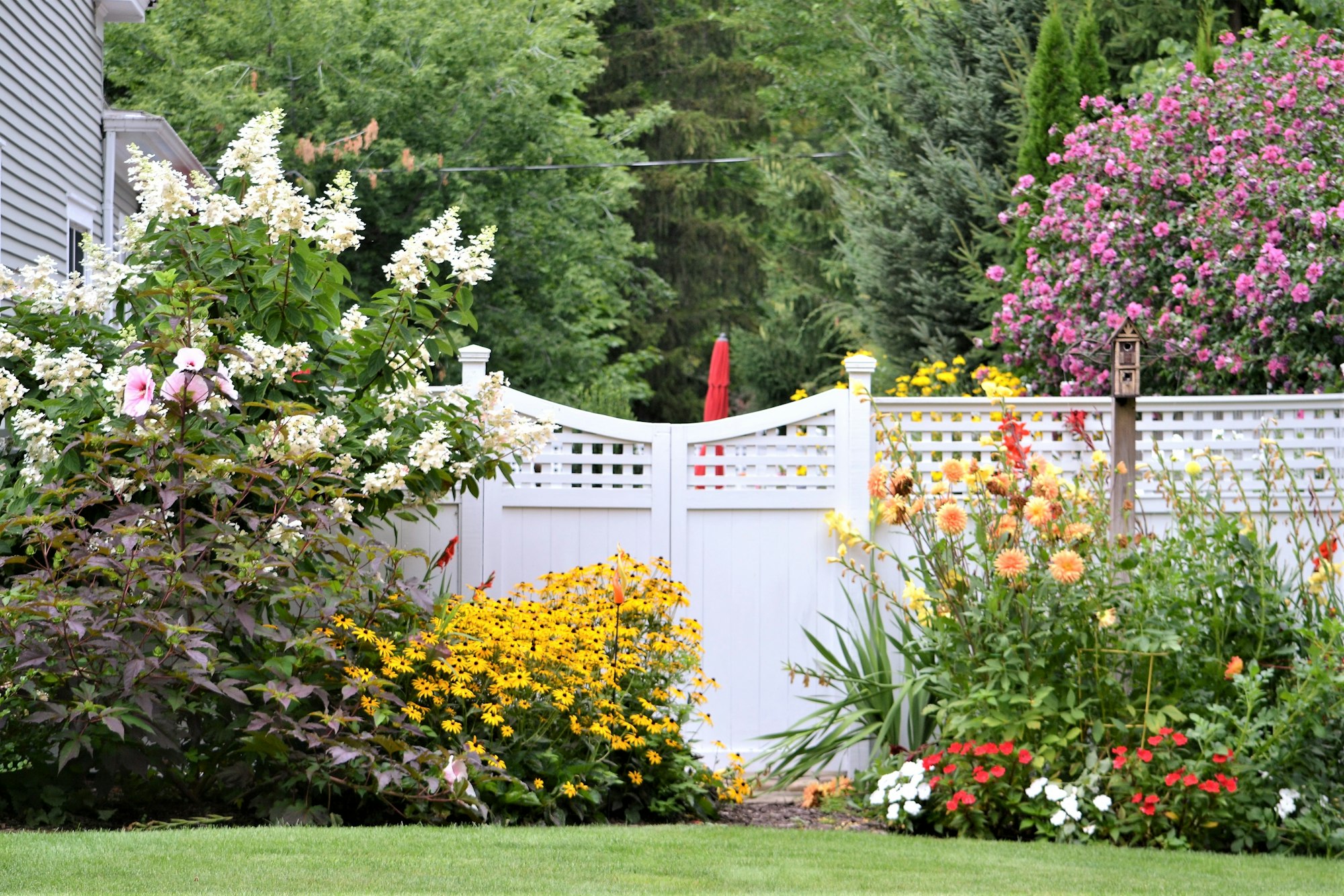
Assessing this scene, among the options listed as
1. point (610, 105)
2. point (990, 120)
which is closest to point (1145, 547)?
point (990, 120)

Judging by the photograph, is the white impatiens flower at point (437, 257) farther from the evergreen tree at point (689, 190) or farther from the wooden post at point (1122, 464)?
the evergreen tree at point (689, 190)

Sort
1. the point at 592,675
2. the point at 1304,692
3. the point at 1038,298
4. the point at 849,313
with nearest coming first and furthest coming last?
the point at 1304,692 → the point at 592,675 → the point at 1038,298 → the point at 849,313

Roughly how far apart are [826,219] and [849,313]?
13.5 feet

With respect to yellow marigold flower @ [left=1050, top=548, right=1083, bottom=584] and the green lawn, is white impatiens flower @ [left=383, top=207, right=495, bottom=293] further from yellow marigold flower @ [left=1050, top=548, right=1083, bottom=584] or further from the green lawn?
yellow marigold flower @ [left=1050, top=548, right=1083, bottom=584]

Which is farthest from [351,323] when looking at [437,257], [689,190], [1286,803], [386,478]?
[689,190]

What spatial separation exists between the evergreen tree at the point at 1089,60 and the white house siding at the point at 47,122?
7.89 meters

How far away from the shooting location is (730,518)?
6.46m

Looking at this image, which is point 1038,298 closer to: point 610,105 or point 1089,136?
point 1089,136

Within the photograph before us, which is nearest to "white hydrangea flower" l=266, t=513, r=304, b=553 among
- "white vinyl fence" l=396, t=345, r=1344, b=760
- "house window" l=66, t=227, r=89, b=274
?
"white vinyl fence" l=396, t=345, r=1344, b=760

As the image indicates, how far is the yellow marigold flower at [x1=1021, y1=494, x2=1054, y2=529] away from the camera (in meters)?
5.05

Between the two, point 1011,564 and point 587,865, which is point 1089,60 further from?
point 587,865

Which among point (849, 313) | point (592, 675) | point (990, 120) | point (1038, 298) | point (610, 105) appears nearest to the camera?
point (592, 675)

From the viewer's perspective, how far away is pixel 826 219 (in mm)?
22062

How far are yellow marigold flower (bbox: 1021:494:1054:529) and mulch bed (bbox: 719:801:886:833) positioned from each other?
121 centimetres
